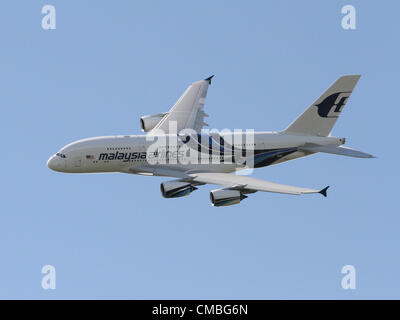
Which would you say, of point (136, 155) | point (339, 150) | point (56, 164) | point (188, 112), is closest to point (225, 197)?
point (136, 155)

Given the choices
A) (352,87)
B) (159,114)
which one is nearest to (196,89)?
(159,114)

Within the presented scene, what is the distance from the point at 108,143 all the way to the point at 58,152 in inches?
188

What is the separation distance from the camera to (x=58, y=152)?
2987 inches

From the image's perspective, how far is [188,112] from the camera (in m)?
84.1

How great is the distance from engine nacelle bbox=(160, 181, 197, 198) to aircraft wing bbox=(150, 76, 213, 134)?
10.5 m

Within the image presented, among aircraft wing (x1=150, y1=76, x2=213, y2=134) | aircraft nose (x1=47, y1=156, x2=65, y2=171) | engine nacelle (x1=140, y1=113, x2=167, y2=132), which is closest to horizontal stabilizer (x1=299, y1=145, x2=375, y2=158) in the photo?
aircraft wing (x1=150, y1=76, x2=213, y2=134)

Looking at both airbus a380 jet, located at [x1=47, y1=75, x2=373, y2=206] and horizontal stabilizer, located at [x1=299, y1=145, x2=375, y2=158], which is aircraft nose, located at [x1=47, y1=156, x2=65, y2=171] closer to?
airbus a380 jet, located at [x1=47, y1=75, x2=373, y2=206]

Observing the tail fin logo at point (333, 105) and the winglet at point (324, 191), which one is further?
the tail fin logo at point (333, 105)

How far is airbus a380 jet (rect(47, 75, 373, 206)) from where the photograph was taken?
73062mm

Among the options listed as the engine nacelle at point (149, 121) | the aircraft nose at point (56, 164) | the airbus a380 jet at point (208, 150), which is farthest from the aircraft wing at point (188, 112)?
the aircraft nose at point (56, 164)

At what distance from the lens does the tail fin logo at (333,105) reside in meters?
80.0

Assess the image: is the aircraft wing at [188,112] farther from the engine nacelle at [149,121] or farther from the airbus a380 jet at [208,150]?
the engine nacelle at [149,121]

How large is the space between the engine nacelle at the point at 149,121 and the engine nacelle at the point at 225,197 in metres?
17.2

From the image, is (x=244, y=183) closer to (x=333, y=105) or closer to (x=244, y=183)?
(x=244, y=183)
